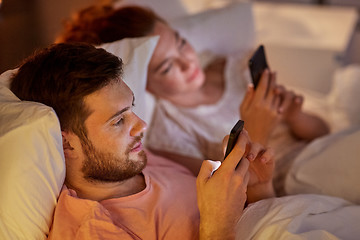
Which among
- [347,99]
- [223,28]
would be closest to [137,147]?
[347,99]

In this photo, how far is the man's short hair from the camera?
73 centimetres

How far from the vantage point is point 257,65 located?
3.76 feet

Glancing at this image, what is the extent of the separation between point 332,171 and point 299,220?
334 mm

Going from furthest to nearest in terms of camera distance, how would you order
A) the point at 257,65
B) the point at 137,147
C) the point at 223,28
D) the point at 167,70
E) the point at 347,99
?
the point at 223,28, the point at 347,99, the point at 167,70, the point at 257,65, the point at 137,147

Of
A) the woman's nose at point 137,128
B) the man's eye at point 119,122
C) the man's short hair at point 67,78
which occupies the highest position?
the man's short hair at point 67,78

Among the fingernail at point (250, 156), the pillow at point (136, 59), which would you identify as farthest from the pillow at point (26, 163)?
the fingernail at point (250, 156)

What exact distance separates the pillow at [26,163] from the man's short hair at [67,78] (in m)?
0.02

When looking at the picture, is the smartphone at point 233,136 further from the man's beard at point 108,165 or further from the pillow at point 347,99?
the pillow at point 347,99

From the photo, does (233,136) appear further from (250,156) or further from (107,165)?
(107,165)

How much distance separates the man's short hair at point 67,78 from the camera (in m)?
0.73

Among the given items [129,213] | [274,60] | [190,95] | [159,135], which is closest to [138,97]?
[129,213]

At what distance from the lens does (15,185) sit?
2.44 feet

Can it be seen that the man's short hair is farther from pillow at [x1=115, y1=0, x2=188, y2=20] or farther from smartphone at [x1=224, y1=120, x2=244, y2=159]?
pillow at [x1=115, y1=0, x2=188, y2=20]

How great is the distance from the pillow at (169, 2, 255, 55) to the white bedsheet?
0.98 m
